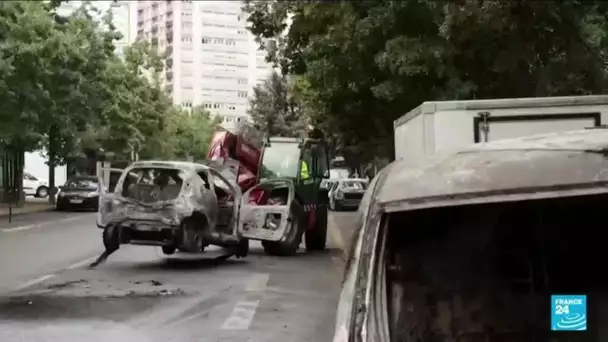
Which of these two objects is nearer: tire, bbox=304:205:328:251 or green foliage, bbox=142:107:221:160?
tire, bbox=304:205:328:251

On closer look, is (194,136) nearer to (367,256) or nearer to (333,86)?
(333,86)

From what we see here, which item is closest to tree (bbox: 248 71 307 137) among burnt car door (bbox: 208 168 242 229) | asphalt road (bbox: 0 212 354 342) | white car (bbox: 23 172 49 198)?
white car (bbox: 23 172 49 198)

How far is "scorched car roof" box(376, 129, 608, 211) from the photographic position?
3.67 meters

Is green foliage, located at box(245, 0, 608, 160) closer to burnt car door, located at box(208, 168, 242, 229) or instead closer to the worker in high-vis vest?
the worker in high-vis vest

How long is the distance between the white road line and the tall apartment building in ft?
423

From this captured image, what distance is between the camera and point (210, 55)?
145m

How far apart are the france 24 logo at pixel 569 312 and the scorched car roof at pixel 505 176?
76cm

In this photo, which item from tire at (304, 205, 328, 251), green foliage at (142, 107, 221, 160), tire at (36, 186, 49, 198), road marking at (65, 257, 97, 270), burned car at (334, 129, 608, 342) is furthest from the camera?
green foliage at (142, 107, 221, 160)

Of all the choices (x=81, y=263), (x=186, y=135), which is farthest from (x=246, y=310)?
(x=186, y=135)

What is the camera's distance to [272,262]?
669 inches

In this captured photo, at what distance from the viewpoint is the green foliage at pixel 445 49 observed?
13031 mm

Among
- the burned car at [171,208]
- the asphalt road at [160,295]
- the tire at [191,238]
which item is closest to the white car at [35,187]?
the asphalt road at [160,295]

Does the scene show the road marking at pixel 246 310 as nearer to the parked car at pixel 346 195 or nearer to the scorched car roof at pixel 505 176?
the scorched car roof at pixel 505 176

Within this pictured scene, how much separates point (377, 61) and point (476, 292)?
12.2 metres
